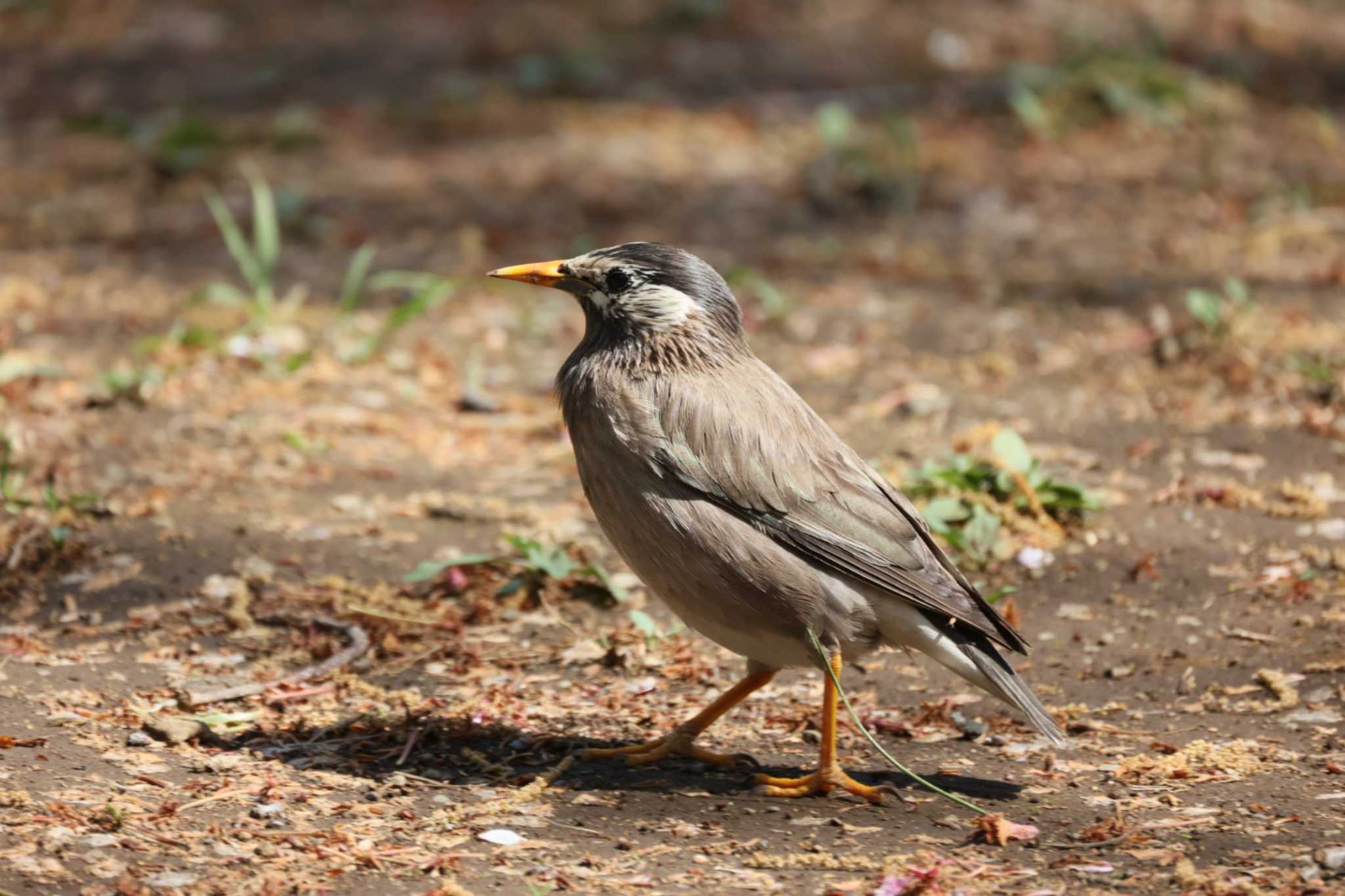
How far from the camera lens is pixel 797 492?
4555mm

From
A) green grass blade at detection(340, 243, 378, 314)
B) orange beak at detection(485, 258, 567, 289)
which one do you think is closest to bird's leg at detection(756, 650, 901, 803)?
orange beak at detection(485, 258, 567, 289)

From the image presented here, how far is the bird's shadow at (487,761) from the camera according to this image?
14.8ft

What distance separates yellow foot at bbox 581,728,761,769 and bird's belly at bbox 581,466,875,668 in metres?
0.37

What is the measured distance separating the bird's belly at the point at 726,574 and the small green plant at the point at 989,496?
4.58ft

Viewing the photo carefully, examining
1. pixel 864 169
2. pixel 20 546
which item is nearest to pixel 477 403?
pixel 20 546

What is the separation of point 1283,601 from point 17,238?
760 cm

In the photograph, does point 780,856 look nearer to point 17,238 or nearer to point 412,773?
point 412,773

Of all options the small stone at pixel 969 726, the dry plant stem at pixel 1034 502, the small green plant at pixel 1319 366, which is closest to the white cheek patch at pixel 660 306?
the small stone at pixel 969 726

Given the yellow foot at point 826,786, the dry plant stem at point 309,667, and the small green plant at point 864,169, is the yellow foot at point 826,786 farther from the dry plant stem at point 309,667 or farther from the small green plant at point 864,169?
the small green plant at point 864,169

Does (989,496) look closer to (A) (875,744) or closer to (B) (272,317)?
(A) (875,744)

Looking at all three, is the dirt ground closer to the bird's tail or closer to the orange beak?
the bird's tail

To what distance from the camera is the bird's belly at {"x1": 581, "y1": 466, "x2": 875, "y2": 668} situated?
4.46 m

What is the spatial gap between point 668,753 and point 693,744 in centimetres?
10

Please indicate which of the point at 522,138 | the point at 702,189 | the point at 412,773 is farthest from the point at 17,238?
the point at 412,773
